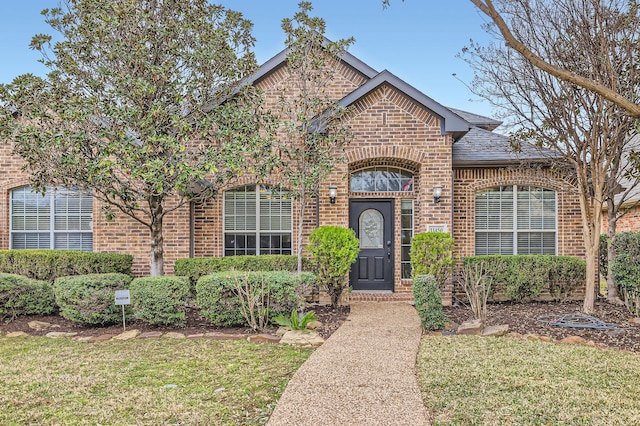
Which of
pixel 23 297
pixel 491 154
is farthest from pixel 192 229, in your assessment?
pixel 491 154

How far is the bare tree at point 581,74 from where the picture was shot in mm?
7809

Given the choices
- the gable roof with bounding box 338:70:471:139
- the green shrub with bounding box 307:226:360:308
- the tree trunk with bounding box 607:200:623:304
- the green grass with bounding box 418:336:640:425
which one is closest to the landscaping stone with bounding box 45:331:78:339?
the green shrub with bounding box 307:226:360:308

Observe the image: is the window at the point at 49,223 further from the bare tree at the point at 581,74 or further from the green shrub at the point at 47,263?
the bare tree at the point at 581,74

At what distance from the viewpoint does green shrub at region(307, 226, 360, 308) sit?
30.2 feet

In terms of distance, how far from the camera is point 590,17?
25.8ft

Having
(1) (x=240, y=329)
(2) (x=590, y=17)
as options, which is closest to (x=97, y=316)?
(1) (x=240, y=329)

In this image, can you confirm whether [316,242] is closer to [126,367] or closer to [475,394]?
[126,367]

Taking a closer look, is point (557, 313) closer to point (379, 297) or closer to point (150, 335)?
point (379, 297)

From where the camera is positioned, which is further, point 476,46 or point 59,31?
point 476,46

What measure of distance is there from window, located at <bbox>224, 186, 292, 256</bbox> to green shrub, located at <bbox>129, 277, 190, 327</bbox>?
347cm

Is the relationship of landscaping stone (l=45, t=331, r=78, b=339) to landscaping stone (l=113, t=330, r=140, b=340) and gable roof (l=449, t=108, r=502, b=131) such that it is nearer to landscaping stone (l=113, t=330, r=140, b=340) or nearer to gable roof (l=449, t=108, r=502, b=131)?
landscaping stone (l=113, t=330, r=140, b=340)

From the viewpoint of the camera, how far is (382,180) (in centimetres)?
1111

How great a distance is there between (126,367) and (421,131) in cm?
774

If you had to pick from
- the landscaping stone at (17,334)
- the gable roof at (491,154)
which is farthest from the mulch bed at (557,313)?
the landscaping stone at (17,334)
